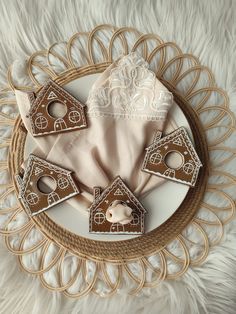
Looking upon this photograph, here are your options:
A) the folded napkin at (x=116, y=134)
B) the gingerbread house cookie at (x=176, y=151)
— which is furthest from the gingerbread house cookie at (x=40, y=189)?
the gingerbread house cookie at (x=176, y=151)

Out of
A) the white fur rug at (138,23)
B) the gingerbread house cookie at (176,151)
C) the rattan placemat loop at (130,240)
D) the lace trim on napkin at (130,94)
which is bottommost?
the rattan placemat loop at (130,240)

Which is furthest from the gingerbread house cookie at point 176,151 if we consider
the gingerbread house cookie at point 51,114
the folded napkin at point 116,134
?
the gingerbread house cookie at point 51,114

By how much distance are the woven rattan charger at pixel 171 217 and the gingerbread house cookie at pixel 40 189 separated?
5 centimetres

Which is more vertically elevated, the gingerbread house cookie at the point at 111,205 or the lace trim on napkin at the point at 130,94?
the lace trim on napkin at the point at 130,94

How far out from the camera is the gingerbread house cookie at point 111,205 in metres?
0.66

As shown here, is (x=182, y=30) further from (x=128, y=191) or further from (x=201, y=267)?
(x=201, y=267)

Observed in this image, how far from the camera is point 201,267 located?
0.71 meters

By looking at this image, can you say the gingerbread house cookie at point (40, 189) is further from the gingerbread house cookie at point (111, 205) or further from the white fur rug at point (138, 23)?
the white fur rug at point (138, 23)

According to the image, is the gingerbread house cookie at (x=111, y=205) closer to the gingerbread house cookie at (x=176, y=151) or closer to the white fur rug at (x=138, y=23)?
the gingerbread house cookie at (x=176, y=151)

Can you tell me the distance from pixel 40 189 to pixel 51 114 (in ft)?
0.42

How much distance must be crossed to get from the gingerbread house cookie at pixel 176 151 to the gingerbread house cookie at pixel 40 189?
131 mm

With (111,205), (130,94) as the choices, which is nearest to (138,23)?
(130,94)

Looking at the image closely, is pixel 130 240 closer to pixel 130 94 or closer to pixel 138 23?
pixel 130 94

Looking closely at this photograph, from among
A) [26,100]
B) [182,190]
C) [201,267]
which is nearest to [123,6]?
[26,100]
